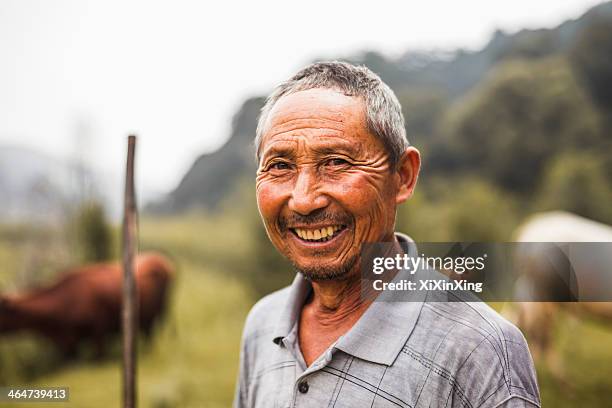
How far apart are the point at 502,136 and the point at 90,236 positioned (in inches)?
436

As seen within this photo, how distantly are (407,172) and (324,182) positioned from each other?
25 cm

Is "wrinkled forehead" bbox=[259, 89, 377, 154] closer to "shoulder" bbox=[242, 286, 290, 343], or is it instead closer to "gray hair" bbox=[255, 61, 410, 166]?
"gray hair" bbox=[255, 61, 410, 166]

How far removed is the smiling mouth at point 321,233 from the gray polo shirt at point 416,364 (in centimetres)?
19

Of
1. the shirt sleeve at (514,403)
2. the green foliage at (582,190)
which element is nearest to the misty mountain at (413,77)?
the green foliage at (582,190)

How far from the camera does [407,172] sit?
4.24 feet

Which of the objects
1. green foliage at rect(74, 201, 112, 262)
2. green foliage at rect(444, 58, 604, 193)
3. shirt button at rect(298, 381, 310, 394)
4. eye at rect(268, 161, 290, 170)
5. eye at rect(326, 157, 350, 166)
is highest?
green foliage at rect(444, 58, 604, 193)

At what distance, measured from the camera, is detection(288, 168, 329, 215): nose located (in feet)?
3.76

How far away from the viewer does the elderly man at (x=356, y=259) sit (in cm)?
109

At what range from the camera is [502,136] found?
1455 centimetres


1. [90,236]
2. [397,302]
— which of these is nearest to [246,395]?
[397,302]

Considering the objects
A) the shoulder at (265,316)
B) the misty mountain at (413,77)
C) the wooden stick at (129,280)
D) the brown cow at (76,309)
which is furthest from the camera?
the misty mountain at (413,77)

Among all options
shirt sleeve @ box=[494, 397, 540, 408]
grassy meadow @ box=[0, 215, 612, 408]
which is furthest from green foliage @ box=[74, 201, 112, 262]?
shirt sleeve @ box=[494, 397, 540, 408]

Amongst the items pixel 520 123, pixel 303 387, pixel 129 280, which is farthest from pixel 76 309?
pixel 520 123

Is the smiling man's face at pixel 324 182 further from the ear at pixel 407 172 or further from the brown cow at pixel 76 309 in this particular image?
the brown cow at pixel 76 309
